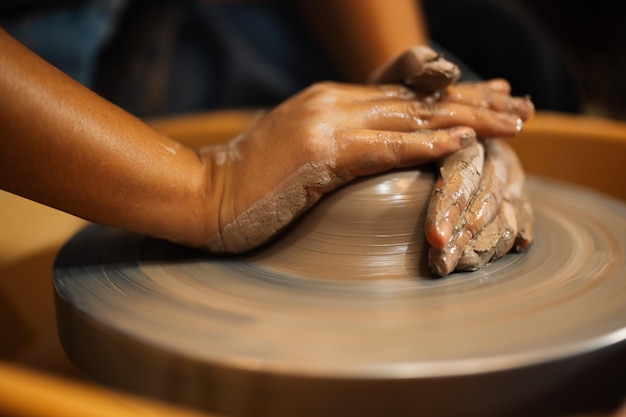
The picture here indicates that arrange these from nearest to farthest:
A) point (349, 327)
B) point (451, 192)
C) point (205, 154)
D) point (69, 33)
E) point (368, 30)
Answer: point (349, 327) → point (451, 192) → point (205, 154) → point (368, 30) → point (69, 33)

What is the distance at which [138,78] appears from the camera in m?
1.77

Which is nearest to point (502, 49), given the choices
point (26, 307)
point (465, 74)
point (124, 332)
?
point (465, 74)

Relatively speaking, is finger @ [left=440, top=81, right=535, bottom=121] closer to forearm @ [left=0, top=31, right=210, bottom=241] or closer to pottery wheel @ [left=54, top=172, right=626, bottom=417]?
pottery wheel @ [left=54, top=172, right=626, bottom=417]

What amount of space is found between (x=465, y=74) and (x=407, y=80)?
2.49 feet

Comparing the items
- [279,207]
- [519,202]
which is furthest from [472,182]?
[279,207]

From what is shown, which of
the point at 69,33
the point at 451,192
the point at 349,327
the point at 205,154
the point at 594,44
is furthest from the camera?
the point at 594,44

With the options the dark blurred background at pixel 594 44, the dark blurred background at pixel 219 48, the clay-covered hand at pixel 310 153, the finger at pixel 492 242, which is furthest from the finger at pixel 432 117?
the dark blurred background at pixel 594 44

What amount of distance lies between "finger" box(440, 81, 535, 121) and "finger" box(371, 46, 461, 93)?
0.11ft

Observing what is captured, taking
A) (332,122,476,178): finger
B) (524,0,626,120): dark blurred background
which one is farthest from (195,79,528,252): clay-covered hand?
(524,0,626,120): dark blurred background

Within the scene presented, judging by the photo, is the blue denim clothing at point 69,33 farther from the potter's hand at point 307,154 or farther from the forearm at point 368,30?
the potter's hand at point 307,154

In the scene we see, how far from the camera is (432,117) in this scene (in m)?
0.92

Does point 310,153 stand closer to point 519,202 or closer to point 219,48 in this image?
point 519,202

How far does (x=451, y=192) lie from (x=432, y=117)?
137 mm

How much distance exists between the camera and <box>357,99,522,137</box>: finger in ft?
2.95
